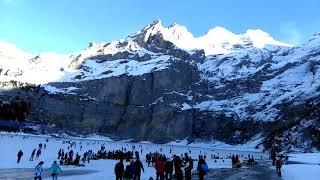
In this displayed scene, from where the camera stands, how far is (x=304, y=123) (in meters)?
160

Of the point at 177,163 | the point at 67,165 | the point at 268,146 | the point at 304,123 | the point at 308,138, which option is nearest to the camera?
the point at 177,163

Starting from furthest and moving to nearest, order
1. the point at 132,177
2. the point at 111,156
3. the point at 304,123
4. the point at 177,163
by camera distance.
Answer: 1. the point at 304,123
2. the point at 111,156
3. the point at 177,163
4. the point at 132,177

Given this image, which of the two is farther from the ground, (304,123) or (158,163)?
(304,123)

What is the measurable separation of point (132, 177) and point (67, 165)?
32.1 metres

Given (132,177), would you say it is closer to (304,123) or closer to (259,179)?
(259,179)

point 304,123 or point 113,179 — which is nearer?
point 113,179

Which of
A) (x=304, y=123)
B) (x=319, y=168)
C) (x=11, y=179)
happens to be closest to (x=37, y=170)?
(x=11, y=179)

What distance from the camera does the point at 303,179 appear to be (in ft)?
145

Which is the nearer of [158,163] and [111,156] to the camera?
[158,163]

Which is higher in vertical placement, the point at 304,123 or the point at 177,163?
the point at 304,123

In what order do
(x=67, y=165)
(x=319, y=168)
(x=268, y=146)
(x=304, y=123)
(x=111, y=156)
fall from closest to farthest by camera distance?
(x=319, y=168), (x=67, y=165), (x=111, y=156), (x=304, y=123), (x=268, y=146)

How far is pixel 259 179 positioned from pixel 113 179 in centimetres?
1605

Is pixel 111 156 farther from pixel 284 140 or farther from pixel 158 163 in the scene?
pixel 284 140

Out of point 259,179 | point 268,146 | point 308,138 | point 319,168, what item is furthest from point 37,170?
point 268,146
